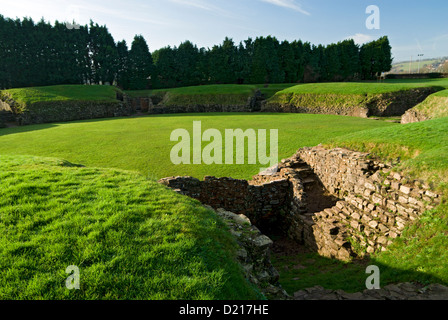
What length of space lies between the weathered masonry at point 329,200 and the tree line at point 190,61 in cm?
5618

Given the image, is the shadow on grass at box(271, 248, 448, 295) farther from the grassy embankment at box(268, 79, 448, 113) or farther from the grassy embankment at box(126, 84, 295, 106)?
the grassy embankment at box(126, 84, 295, 106)

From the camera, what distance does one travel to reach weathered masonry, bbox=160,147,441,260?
25.4 feet

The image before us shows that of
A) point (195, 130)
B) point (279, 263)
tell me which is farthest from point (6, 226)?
point (195, 130)

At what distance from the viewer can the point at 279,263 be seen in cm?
833

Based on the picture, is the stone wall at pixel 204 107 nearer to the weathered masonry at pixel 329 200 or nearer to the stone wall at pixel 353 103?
the stone wall at pixel 353 103

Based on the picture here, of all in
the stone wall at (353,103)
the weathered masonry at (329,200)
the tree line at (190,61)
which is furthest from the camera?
the tree line at (190,61)

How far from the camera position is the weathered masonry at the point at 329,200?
7730 mm

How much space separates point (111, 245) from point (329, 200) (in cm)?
962

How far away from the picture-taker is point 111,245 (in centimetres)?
464

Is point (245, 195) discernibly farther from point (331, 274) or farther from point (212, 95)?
point (212, 95)

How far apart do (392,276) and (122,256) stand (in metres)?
6.00

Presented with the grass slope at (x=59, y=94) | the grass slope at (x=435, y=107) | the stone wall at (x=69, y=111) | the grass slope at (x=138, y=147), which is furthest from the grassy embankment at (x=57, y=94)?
the grass slope at (x=435, y=107)

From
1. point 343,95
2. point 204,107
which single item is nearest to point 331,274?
point 343,95

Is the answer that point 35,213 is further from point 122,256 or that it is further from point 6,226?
point 122,256
